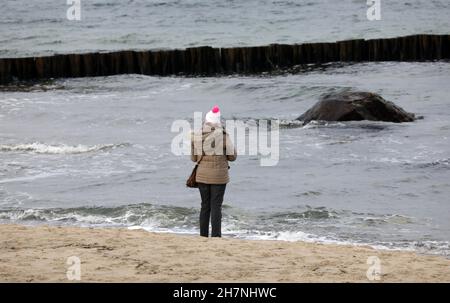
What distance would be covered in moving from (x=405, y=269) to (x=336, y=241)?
2772 mm

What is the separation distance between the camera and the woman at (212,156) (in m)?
11.2

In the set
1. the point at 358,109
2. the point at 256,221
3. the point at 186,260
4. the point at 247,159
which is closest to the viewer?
the point at 186,260

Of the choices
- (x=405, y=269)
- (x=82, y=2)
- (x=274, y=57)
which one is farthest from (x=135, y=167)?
(x=82, y=2)

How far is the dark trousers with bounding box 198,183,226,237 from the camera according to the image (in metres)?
11.5

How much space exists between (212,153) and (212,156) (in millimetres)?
47

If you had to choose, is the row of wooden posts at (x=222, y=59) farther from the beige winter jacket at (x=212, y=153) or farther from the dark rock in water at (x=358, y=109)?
the beige winter jacket at (x=212, y=153)

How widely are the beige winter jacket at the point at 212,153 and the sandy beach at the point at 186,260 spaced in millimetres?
762

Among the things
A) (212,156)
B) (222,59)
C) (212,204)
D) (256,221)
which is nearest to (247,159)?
(256,221)

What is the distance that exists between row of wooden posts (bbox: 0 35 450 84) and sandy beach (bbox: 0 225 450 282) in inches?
926

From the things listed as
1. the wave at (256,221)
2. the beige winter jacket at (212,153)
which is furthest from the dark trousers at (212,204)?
the wave at (256,221)

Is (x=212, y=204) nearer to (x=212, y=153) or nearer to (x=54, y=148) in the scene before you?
(x=212, y=153)

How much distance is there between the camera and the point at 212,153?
36.9 feet

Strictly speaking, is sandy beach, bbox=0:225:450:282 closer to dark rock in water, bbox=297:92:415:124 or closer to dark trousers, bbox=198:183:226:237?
dark trousers, bbox=198:183:226:237

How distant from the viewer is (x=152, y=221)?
1412 centimetres
